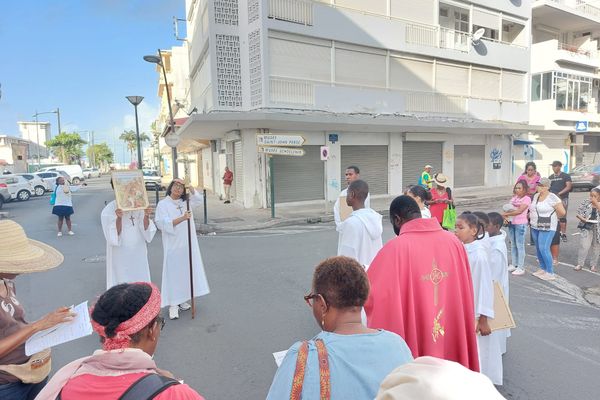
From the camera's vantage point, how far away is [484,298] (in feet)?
10.0

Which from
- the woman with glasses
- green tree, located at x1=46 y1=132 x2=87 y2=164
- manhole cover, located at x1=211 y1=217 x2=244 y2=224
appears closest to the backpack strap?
the woman with glasses

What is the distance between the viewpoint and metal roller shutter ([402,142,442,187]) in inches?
794

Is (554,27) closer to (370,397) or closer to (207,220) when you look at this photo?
(207,220)

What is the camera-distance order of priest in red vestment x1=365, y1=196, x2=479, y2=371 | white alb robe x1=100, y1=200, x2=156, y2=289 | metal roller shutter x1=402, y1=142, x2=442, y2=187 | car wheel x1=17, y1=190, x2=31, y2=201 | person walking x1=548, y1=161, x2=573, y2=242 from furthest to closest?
car wheel x1=17, y1=190, x2=31, y2=201 → metal roller shutter x1=402, y1=142, x2=442, y2=187 → person walking x1=548, y1=161, x2=573, y2=242 → white alb robe x1=100, y1=200, x2=156, y2=289 → priest in red vestment x1=365, y1=196, x2=479, y2=371

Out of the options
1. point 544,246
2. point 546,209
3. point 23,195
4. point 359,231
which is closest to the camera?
point 359,231

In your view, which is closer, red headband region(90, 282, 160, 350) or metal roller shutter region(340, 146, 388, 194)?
red headband region(90, 282, 160, 350)

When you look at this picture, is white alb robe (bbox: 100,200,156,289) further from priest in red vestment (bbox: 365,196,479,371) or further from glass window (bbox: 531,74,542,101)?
glass window (bbox: 531,74,542,101)

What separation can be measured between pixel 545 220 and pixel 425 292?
5.45 meters

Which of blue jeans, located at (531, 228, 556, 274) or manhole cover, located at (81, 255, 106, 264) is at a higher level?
blue jeans, located at (531, 228, 556, 274)

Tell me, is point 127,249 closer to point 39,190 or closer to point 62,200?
point 62,200

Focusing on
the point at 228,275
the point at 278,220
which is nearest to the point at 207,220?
the point at 278,220

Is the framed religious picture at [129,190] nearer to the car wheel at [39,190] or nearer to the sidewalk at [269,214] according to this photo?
the sidewalk at [269,214]

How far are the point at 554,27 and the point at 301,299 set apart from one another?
107 feet

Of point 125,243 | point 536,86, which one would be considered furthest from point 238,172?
point 536,86
